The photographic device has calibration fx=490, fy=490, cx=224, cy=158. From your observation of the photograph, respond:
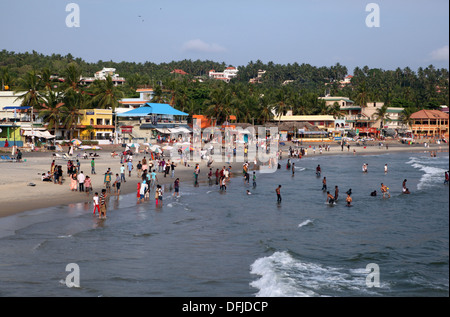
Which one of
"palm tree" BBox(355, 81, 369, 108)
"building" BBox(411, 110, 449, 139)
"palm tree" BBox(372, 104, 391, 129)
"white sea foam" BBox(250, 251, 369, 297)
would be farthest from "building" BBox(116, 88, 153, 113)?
"white sea foam" BBox(250, 251, 369, 297)

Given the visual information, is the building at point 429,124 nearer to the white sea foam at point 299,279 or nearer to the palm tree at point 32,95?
the palm tree at point 32,95

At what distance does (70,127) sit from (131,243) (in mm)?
47115

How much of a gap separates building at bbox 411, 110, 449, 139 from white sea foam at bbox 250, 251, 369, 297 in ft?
347

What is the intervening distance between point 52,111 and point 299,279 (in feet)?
171

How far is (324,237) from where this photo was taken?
23.2 metres

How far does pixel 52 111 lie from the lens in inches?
2436

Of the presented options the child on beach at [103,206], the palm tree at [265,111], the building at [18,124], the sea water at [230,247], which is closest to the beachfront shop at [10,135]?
the building at [18,124]

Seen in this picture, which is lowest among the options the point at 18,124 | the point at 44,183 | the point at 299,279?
the point at 299,279

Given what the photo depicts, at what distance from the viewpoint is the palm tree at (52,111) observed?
6150 cm

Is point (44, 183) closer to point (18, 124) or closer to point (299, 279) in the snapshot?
point (299, 279)

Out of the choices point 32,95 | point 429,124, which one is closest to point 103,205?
point 32,95
